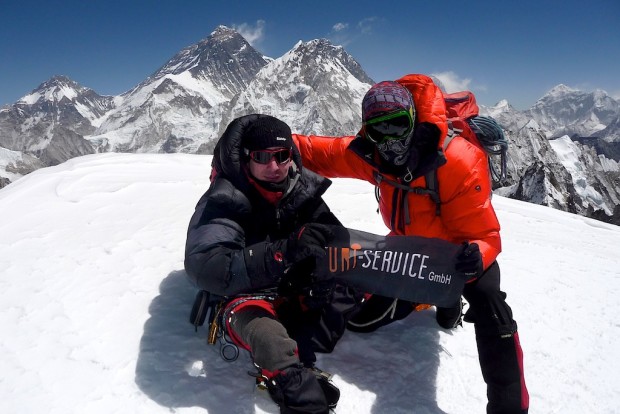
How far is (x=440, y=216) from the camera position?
3.78m

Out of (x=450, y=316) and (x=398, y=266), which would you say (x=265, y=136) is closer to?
(x=398, y=266)

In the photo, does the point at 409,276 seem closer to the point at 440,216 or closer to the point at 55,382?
the point at 440,216

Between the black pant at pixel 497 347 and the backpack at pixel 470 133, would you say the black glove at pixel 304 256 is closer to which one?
the backpack at pixel 470 133

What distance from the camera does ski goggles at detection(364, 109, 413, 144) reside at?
356 centimetres

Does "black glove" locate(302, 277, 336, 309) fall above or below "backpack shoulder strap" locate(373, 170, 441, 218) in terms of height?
below

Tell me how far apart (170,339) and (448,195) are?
292 centimetres


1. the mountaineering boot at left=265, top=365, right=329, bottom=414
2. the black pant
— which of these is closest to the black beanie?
the mountaineering boot at left=265, top=365, right=329, bottom=414

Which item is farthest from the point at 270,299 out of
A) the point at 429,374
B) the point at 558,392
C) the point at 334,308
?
the point at 558,392

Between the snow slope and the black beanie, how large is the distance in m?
1.88

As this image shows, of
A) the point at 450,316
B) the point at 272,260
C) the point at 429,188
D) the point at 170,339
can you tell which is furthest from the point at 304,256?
the point at 450,316

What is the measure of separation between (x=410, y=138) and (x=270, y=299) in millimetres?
2005

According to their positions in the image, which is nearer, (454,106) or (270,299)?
(270,299)

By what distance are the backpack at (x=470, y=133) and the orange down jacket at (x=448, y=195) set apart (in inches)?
2.2

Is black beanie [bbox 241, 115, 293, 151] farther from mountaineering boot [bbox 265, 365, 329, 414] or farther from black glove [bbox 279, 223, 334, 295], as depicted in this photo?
mountaineering boot [bbox 265, 365, 329, 414]
